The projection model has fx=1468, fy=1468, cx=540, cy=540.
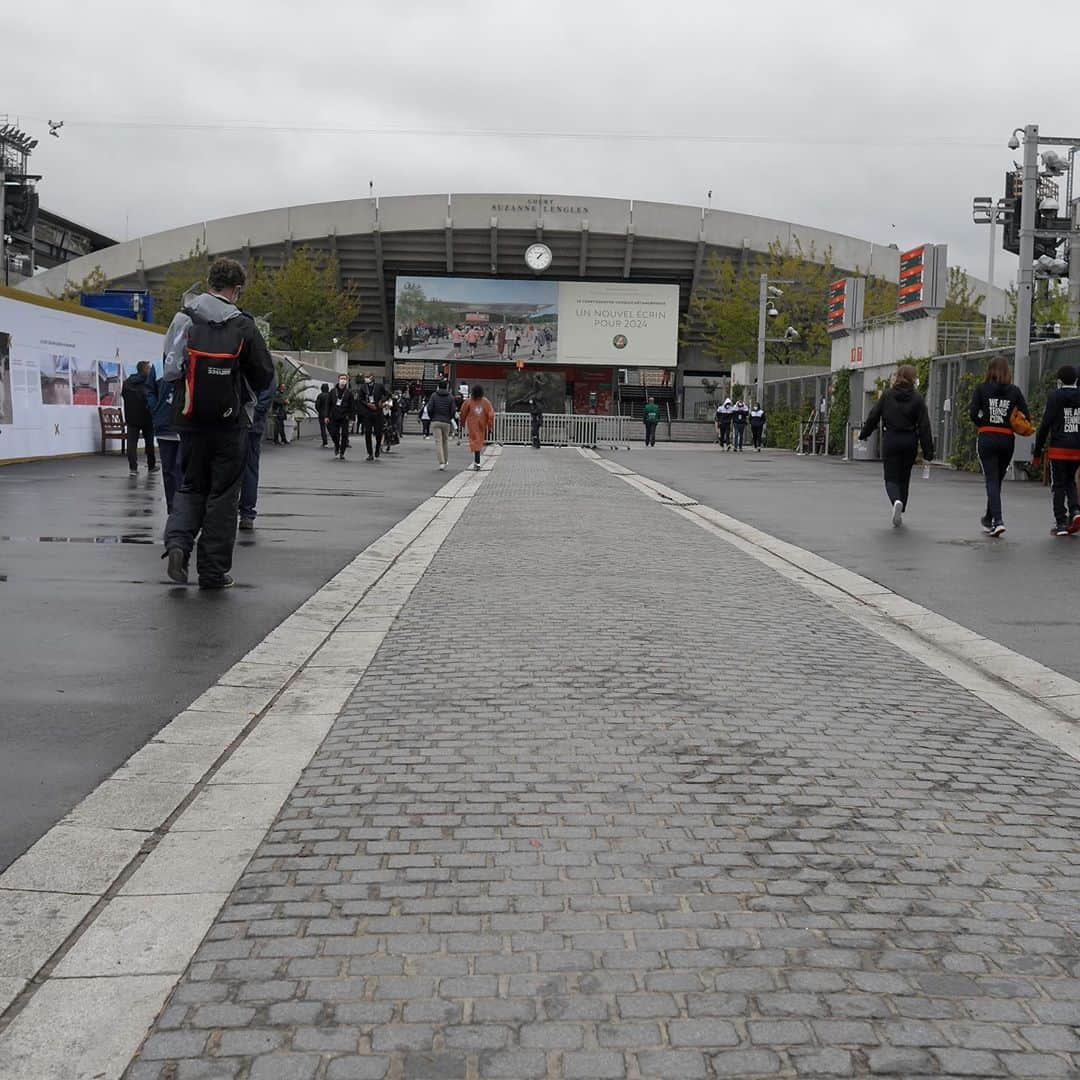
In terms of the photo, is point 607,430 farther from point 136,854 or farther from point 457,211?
point 136,854

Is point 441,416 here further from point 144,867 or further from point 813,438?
point 144,867

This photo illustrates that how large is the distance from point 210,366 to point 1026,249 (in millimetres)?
20569

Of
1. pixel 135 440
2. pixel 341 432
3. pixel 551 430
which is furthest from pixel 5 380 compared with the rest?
pixel 551 430

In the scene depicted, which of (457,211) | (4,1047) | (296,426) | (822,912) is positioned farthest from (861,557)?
(457,211)

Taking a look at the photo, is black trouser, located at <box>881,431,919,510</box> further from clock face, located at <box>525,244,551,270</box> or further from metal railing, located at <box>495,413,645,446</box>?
clock face, located at <box>525,244,551,270</box>

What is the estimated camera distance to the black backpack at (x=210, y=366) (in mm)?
8586

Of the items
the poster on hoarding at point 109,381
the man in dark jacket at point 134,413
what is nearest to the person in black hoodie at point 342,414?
the poster on hoarding at point 109,381

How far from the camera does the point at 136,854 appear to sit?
3.86 meters

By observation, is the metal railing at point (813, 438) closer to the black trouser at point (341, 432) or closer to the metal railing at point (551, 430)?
the metal railing at point (551, 430)

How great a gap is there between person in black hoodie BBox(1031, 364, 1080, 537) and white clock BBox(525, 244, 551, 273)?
6764 centimetres

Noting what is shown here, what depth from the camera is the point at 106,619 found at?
7590mm

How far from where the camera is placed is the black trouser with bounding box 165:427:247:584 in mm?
8758

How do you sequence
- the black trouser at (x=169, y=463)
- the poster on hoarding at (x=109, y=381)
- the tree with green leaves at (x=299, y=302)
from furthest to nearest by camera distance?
the tree with green leaves at (x=299, y=302), the poster on hoarding at (x=109, y=381), the black trouser at (x=169, y=463)

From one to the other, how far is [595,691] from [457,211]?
247ft
